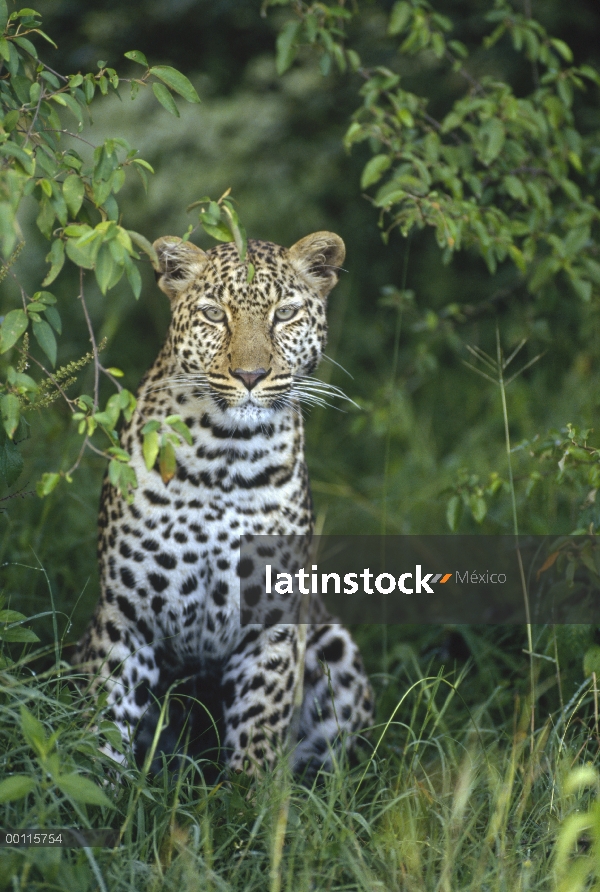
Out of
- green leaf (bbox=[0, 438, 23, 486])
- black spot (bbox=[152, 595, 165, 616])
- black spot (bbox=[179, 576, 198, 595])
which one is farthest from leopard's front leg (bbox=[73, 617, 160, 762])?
green leaf (bbox=[0, 438, 23, 486])

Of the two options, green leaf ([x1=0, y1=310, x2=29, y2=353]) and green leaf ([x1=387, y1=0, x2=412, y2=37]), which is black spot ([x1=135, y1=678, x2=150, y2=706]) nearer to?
green leaf ([x1=0, y1=310, x2=29, y2=353])

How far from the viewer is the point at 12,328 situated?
275cm

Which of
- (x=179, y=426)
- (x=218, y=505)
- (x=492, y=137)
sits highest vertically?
(x=492, y=137)

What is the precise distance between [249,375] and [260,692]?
1196 millimetres

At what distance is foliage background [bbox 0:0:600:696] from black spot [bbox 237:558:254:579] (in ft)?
4.09

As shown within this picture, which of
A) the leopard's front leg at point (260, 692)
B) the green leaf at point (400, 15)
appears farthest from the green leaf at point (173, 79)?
the leopard's front leg at point (260, 692)

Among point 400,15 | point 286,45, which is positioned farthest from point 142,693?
point 400,15

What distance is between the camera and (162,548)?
12.5 feet

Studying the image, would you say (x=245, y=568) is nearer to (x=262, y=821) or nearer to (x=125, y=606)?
(x=125, y=606)

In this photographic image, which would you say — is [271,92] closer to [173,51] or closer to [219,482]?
[173,51]

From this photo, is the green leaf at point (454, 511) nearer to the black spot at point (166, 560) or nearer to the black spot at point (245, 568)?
the black spot at point (245, 568)

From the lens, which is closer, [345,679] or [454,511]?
[454,511]

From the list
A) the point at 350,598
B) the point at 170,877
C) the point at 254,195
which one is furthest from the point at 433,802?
the point at 254,195

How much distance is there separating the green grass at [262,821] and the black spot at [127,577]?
42 cm
